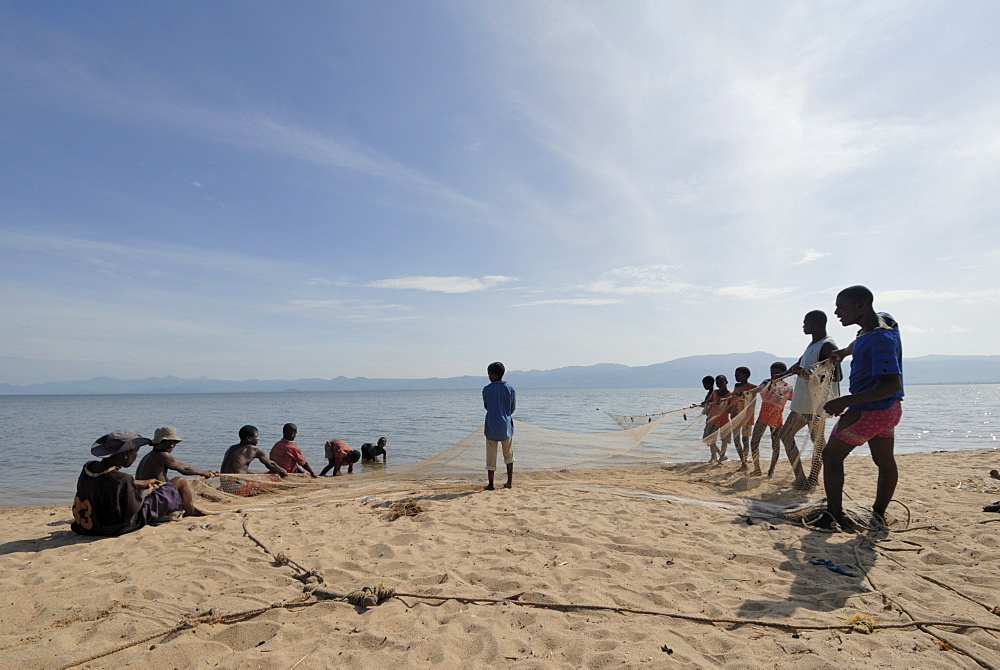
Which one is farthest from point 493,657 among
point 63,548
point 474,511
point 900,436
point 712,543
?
point 900,436

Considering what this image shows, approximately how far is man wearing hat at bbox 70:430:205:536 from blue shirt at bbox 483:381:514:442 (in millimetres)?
4320

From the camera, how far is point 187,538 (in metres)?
4.86

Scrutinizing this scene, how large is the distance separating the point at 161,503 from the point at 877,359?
7.48 meters

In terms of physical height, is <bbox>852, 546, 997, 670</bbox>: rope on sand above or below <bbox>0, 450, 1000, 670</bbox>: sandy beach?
above

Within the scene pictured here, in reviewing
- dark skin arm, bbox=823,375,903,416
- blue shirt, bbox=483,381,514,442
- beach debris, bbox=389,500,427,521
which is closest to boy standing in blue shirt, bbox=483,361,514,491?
blue shirt, bbox=483,381,514,442

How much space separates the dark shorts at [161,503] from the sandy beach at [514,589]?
0.63 feet

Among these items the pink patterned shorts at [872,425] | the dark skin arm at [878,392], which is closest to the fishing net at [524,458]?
the pink patterned shorts at [872,425]

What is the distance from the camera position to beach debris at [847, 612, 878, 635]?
2.73 m

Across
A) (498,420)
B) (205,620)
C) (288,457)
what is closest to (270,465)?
(288,457)

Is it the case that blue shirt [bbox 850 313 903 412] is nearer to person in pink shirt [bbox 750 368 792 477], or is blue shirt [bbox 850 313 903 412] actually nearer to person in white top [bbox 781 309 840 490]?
person in white top [bbox 781 309 840 490]

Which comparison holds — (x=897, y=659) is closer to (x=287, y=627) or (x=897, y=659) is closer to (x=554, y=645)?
(x=554, y=645)

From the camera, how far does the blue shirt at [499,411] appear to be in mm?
7441

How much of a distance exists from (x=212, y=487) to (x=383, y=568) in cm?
414

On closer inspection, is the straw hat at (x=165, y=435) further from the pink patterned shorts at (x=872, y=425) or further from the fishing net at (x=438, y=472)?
the pink patterned shorts at (x=872, y=425)
